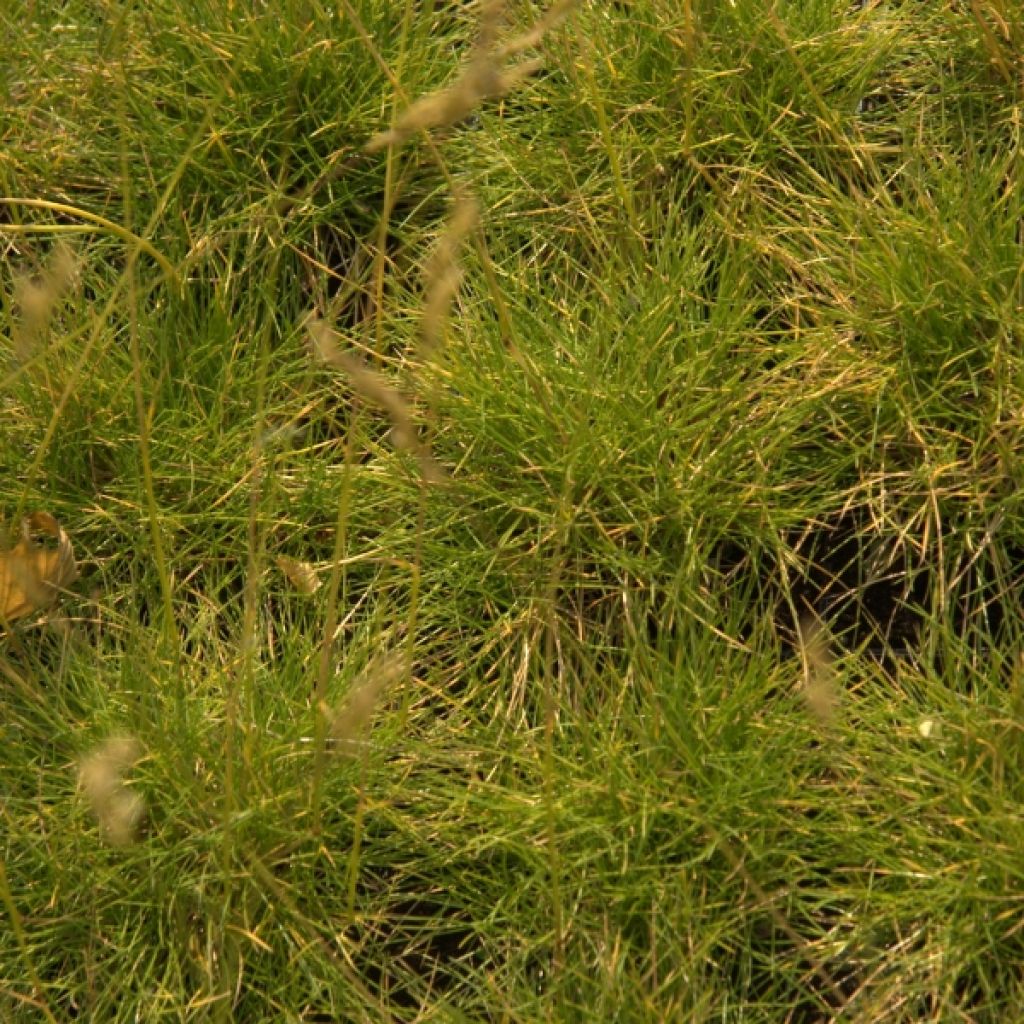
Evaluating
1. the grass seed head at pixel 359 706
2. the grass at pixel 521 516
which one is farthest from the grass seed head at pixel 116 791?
the grass seed head at pixel 359 706

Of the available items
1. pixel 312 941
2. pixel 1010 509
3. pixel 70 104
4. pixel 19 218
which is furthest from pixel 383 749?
pixel 70 104

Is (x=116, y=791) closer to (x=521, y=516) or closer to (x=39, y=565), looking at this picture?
(x=39, y=565)

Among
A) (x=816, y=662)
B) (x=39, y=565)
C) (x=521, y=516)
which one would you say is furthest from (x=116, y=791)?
(x=816, y=662)

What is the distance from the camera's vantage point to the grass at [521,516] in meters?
1.91

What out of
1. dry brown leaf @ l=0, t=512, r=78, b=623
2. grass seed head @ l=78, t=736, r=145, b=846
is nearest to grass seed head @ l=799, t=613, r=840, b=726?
grass seed head @ l=78, t=736, r=145, b=846

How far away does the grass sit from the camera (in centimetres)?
191

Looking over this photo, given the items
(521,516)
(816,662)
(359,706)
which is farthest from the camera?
(521,516)

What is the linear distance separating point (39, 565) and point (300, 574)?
0.35 m

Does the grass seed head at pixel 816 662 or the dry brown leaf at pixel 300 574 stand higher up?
the dry brown leaf at pixel 300 574

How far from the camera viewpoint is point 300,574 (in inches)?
86.5

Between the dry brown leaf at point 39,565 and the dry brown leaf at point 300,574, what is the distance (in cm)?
29

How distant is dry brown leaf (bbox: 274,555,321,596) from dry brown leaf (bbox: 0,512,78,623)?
291 mm

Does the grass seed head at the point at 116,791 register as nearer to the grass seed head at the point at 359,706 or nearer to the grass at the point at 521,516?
the grass at the point at 521,516

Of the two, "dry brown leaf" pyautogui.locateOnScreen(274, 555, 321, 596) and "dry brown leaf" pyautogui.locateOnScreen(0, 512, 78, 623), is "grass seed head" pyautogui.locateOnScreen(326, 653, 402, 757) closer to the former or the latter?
"dry brown leaf" pyautogui.locateOnScreen(274, 555, 321, 596)
